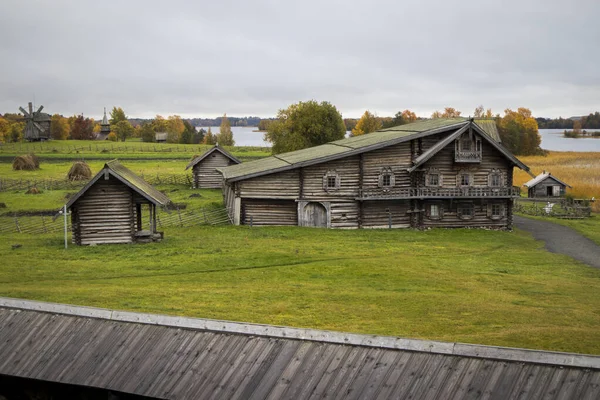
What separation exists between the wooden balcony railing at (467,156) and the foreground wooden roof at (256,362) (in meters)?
36.9

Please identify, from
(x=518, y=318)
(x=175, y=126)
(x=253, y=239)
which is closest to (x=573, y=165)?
(x=253, y=239)

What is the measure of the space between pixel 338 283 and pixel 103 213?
1408cm

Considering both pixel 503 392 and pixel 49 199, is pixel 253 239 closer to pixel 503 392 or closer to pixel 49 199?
pixel 49 199

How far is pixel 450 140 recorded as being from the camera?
48.4m

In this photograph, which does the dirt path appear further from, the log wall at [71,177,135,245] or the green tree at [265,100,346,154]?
the green tree at [265,100,346,154]

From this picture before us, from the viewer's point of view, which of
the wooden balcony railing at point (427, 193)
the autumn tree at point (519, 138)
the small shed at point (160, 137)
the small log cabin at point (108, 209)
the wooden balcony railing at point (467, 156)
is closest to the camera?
the small log cabin at point (108, 209)

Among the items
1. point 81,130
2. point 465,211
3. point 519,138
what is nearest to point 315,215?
point 465,211

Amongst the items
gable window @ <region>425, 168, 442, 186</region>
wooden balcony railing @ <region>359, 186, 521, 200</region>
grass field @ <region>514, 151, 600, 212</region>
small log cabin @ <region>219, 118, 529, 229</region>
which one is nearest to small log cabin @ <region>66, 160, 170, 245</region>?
small log cabin @ <region>219, 118, 529, 229</region>

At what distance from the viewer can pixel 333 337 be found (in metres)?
13.1

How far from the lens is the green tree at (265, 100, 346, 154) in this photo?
85.6 metres

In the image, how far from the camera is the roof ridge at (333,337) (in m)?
11.4

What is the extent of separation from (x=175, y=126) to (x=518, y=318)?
174014 millimetres

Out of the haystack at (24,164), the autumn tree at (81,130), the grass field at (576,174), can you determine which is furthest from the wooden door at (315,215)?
the autumn tree at (81,130)

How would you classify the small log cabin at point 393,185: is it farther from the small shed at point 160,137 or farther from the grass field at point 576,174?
the small shed at point 160,137
